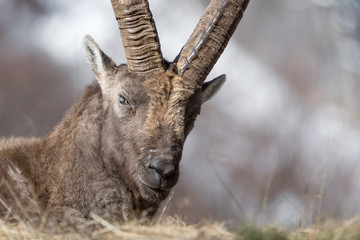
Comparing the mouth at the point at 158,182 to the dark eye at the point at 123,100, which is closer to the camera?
the mouth at the point at 158,182

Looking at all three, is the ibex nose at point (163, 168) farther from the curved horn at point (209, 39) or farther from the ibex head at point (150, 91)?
the curved horn at point (209, 39)

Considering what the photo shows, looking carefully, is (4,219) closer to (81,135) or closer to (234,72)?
(81,135)

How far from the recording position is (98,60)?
902 cm

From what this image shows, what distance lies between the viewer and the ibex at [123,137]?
801 centimetres

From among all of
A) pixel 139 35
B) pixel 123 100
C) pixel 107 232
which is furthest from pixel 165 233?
pixel 139 35

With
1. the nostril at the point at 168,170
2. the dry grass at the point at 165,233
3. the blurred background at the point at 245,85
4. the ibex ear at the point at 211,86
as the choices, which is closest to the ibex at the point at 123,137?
the nostril at the point at 168,170

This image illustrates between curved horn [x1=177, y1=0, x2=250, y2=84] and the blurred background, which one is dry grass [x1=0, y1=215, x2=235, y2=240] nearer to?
curved horn [x1=177, y1=0, x2=250, y2=84]

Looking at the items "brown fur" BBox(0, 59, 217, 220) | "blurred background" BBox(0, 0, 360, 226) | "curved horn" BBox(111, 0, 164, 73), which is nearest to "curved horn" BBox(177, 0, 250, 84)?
"brown fur" BBox(0, 59, 217, 220)

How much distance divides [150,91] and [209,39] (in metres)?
1.24

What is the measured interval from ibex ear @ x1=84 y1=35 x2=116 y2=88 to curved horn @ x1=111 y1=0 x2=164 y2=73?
0.36m

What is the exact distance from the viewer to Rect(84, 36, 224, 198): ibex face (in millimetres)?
7918

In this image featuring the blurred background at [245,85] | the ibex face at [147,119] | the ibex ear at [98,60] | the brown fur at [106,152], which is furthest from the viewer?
the blurred background at [245,85]

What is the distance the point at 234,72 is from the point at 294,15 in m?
5.81

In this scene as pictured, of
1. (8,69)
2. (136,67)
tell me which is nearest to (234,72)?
(8,69)
